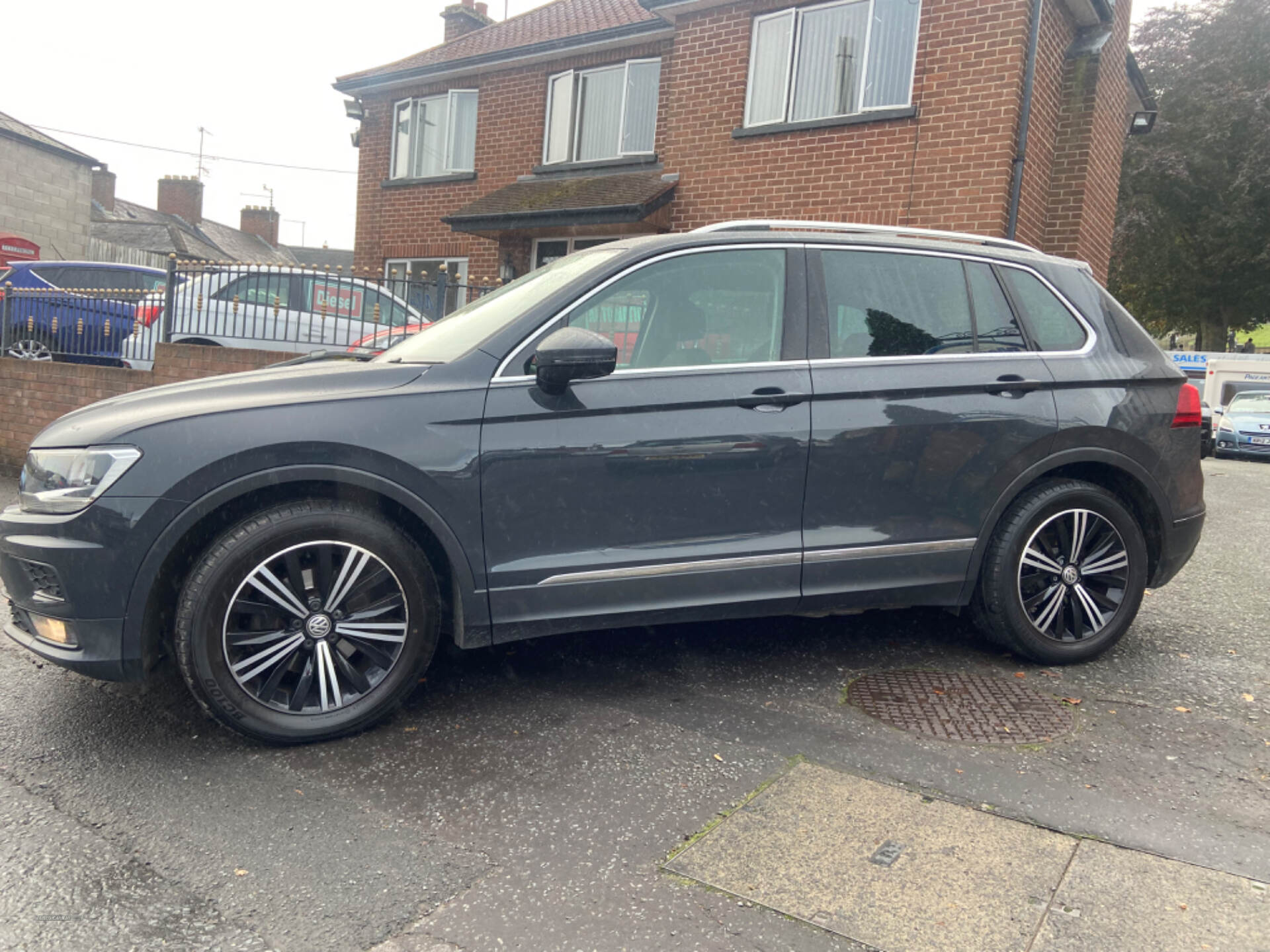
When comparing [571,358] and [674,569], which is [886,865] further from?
[571,358]

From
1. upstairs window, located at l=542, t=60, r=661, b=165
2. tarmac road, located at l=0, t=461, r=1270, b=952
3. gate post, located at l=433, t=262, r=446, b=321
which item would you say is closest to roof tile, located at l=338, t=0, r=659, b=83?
upstairs window, located at l=542, t=60, r=661, b=165

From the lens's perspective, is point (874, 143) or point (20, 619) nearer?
point (20, 619)

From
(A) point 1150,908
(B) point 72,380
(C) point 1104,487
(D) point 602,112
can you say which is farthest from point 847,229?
(D) point 602,112

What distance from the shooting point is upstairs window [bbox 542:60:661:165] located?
13.4 metres

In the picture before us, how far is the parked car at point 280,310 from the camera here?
8.24 meters

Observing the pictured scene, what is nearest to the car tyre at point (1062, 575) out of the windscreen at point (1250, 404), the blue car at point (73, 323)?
the blue car at point (73, 323)

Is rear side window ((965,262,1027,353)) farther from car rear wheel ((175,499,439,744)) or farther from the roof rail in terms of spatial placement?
car rear wheel ((175,499,439,744))

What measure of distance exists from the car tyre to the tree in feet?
87.1

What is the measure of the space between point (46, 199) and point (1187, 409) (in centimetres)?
2817

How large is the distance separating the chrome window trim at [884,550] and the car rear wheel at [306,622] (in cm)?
144

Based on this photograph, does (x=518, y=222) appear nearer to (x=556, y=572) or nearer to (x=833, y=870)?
(x=556, y=572)

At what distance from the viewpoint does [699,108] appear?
458 inches

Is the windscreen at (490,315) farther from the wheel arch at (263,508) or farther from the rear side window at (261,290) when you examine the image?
the rear side window at (261,290)

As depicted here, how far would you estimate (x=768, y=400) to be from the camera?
140 inches
